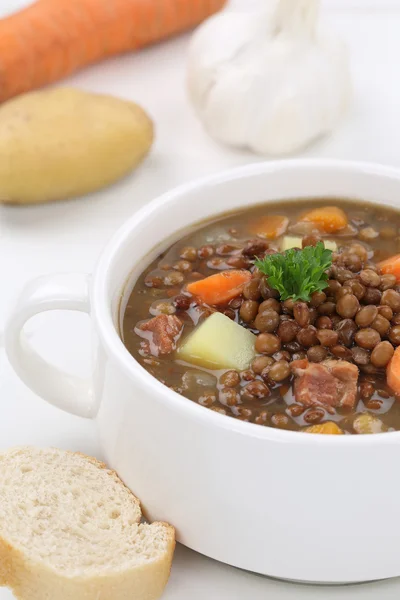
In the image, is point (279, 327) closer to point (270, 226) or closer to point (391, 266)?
point (391, 266)

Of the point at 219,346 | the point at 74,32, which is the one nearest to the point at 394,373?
the point at 219,346

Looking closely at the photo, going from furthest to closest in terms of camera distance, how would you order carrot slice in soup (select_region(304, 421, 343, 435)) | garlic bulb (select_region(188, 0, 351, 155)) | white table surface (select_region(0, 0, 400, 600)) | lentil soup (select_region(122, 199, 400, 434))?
1. garlic bulb (select_region(188, 0, 351, 155))
2. white table surface (select_region(0, 0, 400, 600))
3. lentil soup (select_region(122, 199, 400, 434))
4. carrot slice in soup (select_region(304, 421, 343, 435))

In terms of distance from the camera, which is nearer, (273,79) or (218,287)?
(218,287)

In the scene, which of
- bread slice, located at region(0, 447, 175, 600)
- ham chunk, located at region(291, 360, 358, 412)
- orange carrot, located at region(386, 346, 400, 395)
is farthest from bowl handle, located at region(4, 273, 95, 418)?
orange carrot, located at region(386, 346, 400, 395)

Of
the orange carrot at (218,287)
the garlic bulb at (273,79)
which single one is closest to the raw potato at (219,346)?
the orange carrot at (218,287)

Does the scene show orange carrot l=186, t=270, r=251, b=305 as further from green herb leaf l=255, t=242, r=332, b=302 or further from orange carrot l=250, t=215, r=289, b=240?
orange carrot l=250, t=215, r=289, b=240

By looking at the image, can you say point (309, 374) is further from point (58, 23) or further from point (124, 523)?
point (58, 23)

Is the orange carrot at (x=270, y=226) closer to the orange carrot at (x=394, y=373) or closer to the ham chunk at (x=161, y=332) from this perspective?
the ham chunk at (x=161, y=332)

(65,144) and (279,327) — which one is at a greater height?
(279,327)
